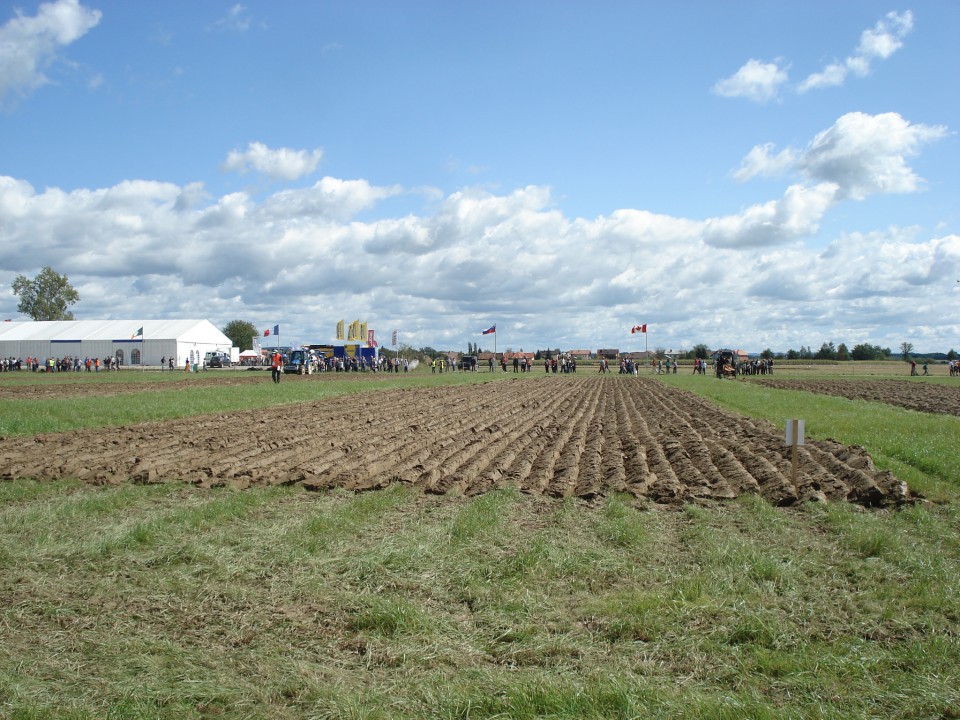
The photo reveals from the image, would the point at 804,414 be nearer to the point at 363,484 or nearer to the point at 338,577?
the point at 363,484

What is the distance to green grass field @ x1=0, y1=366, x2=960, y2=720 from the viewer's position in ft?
13.0

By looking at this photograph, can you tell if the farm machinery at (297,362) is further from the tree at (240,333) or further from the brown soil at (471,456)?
the tree at (240,333)

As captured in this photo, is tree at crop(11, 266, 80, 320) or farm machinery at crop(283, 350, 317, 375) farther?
tree at crop(11, 266, 80, 320)

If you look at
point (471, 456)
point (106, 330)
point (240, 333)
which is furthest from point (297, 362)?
point (240, 333)

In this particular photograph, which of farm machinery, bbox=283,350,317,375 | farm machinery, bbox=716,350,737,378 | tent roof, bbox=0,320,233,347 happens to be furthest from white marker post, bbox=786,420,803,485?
tent roof, bbox=0,320,233,347

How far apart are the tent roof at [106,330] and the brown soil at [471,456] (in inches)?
2783

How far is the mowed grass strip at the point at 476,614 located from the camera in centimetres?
395

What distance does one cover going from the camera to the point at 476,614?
517 centimetres

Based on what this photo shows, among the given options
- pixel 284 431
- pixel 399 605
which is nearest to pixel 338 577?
pixel 399 605

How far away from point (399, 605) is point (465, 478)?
532 centimetres

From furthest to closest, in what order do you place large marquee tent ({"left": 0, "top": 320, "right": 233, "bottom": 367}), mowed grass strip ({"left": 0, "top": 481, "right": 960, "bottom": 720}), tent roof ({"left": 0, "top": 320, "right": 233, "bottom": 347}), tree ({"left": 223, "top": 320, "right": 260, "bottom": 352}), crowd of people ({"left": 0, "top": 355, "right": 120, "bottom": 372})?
tree ({"left": 223, "top": 320, "right": 260, "bottom": 352}) < tent roof ({"left": 0, "top": 320, "right": 233, "bottom": 347}) < large marquee tent ({"left": 0, "top": 320, "right": 233, "bottom": 367}) < crowd of people ({"left": 0, "top": 355, "right": 120, "bottom": 372}) < mowed grass strip ({"left": 0, "top": 481, "right": 960, "bottom": 720})

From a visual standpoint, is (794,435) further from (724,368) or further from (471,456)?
(724,368)

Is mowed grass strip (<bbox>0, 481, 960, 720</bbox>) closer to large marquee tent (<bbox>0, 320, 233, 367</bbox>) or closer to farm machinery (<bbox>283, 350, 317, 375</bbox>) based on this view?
farm machinery (<bbox>283, 350, 317, 375</bbox>)

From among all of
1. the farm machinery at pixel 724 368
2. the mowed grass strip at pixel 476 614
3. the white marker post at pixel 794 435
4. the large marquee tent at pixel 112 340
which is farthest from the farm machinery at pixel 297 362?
the mowed grass strip at pixel 476 614
